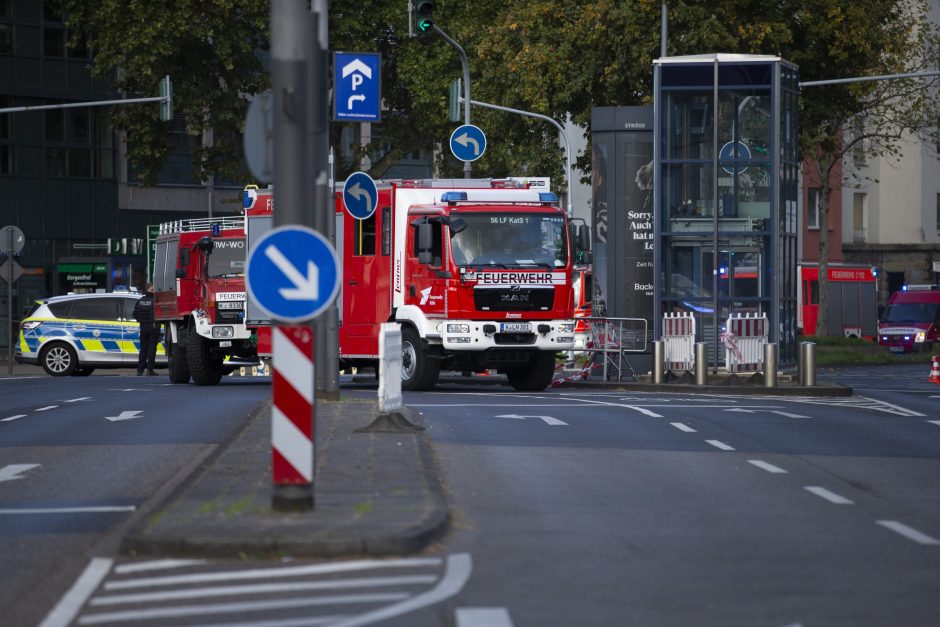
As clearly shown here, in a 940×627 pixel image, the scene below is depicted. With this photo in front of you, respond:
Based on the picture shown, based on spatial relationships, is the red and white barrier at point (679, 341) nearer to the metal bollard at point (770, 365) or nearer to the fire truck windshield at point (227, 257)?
the metal bollard at point (770, 365)

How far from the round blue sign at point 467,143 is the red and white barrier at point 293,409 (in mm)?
20820

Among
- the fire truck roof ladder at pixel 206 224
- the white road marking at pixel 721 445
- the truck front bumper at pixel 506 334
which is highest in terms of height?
the fire truck roof ladder at pixel 206 224

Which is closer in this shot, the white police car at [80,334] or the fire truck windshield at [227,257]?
the fire truck windshield at [227,257]

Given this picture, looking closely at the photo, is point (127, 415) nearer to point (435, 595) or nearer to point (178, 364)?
point (178, 364)

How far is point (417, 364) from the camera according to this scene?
2623cm

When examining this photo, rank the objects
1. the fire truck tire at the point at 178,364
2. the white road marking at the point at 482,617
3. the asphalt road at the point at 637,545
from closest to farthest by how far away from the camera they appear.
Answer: the white road marking at the point at 482,617, the asphalt road at the point at 637,545, the fire truck tire at the point at 178,364

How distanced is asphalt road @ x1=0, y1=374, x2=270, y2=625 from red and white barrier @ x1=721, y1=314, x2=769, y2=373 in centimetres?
718

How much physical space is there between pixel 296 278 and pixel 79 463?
5.36 metres

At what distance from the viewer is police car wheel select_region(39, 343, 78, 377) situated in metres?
39.2

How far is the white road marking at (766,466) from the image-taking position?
1407cm

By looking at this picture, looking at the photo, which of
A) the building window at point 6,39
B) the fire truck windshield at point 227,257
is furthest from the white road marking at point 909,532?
the building window at point 6,39

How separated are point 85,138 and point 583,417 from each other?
40.5 m

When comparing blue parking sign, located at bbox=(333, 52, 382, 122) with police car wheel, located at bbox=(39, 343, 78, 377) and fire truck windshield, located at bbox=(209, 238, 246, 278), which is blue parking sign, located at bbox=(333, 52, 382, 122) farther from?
police car wheel, located at bbox=(39, 343, 78, 377)

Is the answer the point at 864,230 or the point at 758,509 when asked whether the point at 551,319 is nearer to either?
the point at 758,509
